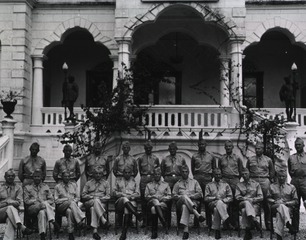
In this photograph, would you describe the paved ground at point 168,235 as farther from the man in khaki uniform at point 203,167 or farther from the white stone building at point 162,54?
the white stone building at point 162,54

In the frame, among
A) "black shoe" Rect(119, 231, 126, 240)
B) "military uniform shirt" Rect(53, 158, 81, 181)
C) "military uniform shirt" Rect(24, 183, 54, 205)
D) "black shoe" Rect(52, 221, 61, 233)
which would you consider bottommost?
"black shoe" Rect(119, 231, 126, 240)

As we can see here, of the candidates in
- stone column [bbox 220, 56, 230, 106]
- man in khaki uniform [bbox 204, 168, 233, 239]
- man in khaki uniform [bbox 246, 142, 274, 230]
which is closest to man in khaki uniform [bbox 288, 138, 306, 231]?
man in khaki uniform [bbox 246, 142, 274, 230]

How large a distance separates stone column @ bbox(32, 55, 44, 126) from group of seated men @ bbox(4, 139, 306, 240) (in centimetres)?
689

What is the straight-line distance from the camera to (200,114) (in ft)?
47.8

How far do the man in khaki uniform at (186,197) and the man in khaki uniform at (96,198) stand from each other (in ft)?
4.97

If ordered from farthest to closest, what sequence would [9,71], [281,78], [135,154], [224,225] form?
1. [281,78]
2. [9,71]
3. [135,154]
4. [224,225]

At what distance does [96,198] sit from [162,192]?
1.42 meters

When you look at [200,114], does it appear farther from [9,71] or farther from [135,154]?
[9,71]

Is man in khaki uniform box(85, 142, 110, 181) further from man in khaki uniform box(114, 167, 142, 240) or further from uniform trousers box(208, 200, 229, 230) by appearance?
uniform trousers box(208, 200, 229, 230)

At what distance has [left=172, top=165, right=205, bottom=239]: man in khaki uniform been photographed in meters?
9.74

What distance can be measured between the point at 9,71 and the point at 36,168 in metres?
7.48

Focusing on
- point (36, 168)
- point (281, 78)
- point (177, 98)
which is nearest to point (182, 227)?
point (36, 168)

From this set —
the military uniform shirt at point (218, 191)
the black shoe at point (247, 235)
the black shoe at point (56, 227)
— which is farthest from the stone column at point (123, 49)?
the black shoe at point (247, 235)

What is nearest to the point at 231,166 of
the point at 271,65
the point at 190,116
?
the point at 190,116
